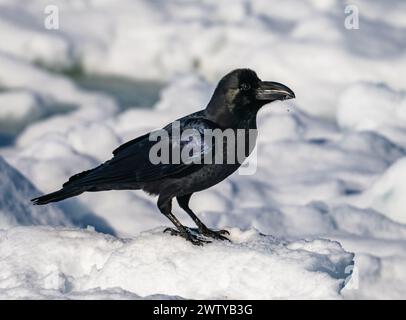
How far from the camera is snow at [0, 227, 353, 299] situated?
10.3 feet

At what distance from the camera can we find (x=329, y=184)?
21.8 ft

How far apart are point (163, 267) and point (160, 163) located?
1.52 feet

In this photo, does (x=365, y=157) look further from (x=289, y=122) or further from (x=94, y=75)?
(x=94, y=75)

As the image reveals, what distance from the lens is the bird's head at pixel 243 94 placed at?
3590 millimetres

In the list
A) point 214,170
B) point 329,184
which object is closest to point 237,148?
point 214,170

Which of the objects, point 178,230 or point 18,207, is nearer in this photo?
point 178,230

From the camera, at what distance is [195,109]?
780 centimetres

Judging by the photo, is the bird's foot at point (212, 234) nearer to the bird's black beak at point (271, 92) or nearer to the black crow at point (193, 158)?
the black crow at point (193, 158)

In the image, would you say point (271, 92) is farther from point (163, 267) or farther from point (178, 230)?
point (163, 267)

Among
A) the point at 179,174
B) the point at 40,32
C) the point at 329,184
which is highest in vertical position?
the point at 40,32

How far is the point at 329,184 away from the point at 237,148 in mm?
3261
